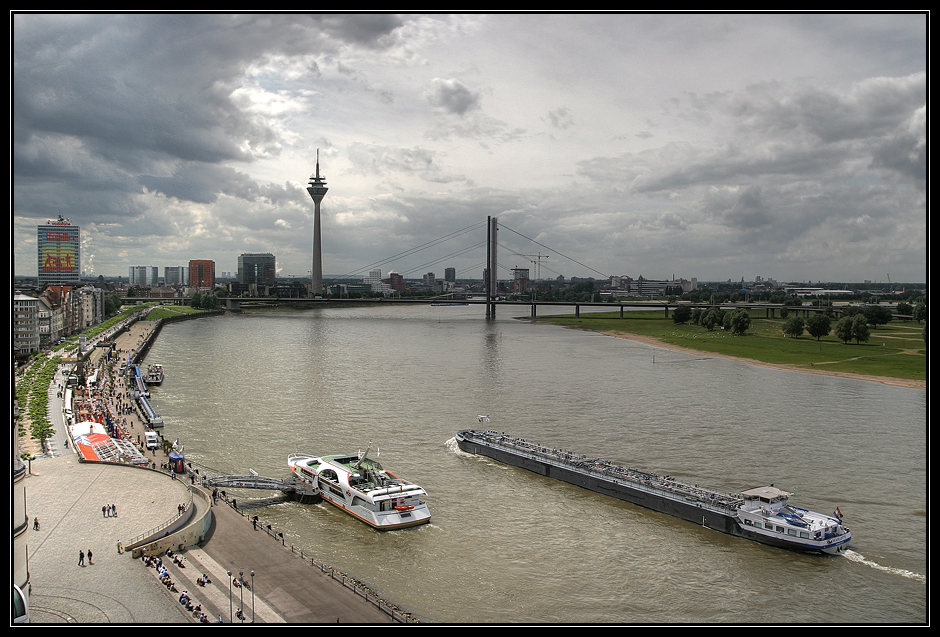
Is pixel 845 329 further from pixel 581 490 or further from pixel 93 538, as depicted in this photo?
pixel 93 538

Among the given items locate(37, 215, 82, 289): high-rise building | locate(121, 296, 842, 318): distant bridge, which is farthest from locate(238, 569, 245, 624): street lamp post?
locate(37, 215, 82, 289): high-rise building

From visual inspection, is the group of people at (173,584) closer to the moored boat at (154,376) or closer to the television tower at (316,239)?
the moored boat at (154,376)

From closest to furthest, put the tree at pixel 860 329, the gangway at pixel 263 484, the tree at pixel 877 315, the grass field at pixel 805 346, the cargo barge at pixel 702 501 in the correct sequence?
the cargo barge at pixel 702 501, the gangway at pixel 263 484, the grass field at pixel 805 346, the tree at pixel 877 315, the tree at pixel 860 329

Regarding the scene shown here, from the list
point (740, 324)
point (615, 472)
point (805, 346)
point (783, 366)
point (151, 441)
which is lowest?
point (151, 441)

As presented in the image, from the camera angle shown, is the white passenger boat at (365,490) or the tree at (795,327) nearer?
the white passenger boat at (365,490)

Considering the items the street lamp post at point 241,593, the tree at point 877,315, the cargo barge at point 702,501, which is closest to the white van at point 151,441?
the cargo barge at point 702,501

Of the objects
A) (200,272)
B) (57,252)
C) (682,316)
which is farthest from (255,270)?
(682,316)

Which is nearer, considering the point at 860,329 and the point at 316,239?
the point at 860,329

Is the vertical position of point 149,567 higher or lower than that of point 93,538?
lower
